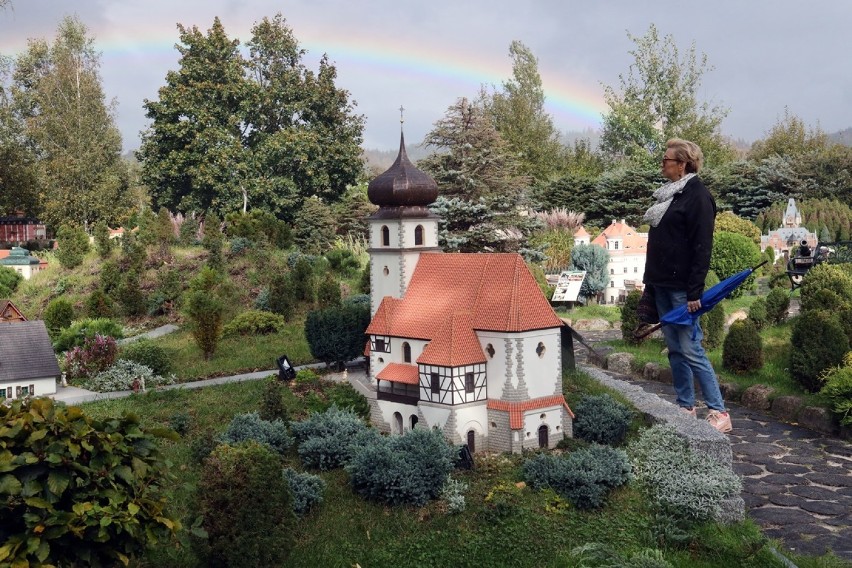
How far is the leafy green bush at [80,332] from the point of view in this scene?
29.2 meters

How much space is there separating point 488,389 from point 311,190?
33.9 m

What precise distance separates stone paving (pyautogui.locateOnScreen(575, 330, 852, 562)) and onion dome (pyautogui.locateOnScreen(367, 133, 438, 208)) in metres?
9.95

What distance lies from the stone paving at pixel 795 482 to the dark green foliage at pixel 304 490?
8.50 meters

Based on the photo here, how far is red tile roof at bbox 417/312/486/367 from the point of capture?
1917 centimetres

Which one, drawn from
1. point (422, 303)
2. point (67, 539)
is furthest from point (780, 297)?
point (67, 539)

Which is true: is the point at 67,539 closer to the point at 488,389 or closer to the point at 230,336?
the point at 488,389

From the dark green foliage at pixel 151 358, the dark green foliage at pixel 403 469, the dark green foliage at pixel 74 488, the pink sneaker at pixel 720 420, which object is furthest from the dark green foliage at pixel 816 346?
the dark green foliage at pixel 74 488

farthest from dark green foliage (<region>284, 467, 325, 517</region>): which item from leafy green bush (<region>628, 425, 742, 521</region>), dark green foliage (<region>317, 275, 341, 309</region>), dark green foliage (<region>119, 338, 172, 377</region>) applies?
dark green foliage (<region>317, 275, 341, 309</region>)

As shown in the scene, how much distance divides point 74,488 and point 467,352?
34.3 ft

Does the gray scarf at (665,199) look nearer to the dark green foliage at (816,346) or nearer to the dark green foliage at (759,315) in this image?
the dark green foliage at (816,346)

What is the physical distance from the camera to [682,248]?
1070 centimetres

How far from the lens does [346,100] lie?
170ft

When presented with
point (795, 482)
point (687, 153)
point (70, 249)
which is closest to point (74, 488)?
point (687, 153)

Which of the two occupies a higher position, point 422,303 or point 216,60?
point 216,60
